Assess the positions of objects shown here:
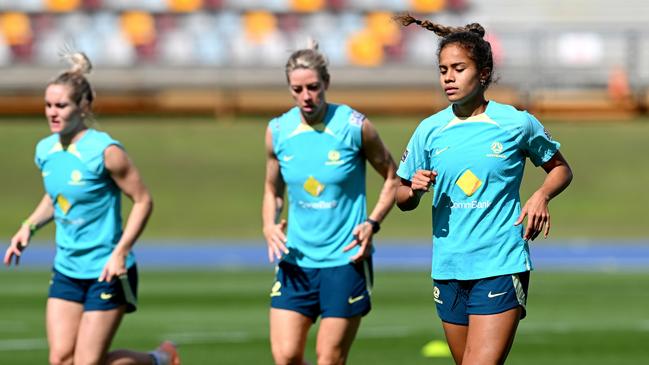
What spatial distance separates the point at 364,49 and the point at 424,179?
20.4 meters

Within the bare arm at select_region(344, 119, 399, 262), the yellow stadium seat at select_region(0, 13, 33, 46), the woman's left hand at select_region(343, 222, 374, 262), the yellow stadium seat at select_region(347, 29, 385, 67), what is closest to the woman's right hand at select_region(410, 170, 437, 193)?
the woman's left hand at select_region(343, 222, 374, 262)

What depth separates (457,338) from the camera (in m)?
6.40

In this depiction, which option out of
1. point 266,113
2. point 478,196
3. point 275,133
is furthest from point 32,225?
point 266,113

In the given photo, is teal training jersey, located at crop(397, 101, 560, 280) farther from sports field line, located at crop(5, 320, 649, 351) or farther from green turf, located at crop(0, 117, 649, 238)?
green turf, located at crop(0, 117, 649, 238)

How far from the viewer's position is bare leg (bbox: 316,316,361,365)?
24.6ft

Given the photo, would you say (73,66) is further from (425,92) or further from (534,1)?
(534,1)

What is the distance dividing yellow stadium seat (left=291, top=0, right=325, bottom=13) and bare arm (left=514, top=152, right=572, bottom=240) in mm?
20765

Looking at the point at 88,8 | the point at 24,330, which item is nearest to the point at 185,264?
the point at 24,330

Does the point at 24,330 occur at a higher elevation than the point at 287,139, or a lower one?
lower

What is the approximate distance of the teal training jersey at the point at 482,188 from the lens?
6.30m

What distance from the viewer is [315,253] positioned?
7.75m

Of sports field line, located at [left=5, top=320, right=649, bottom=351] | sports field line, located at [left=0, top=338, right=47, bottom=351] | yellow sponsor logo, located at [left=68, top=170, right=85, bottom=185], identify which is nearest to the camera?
yellow sponsor logo, located at [left=68, top=170, right=85, bottom=185]

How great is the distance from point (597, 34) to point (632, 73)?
1.08m

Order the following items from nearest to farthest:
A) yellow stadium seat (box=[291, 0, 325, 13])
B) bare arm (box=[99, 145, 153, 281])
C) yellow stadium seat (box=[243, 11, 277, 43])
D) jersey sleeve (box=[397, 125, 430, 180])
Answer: jersey sleeve (box=[397, 125, 430, 180])
bare arm (box=[99, 145, 153, 281])
yellow stadium seat (box=[243, 11, 277, 43])
yellow stadium seat (box=[291, 0, 325, 13])
